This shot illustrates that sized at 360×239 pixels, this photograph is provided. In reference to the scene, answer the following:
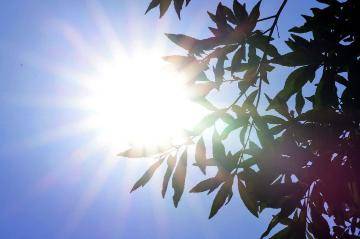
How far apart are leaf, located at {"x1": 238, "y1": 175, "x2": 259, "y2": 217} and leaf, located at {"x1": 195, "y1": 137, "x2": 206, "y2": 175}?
9.9 inches

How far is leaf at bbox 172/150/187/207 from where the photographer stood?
2.21 meters

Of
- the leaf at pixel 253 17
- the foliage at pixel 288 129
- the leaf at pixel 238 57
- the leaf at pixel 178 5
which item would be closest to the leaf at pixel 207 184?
the foliage at pixel 288 129

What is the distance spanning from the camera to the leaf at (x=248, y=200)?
2234 mm

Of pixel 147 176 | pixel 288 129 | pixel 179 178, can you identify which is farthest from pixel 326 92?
pixel 147 176

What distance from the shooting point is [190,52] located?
2340 millimetres

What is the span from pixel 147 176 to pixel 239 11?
4.00ft

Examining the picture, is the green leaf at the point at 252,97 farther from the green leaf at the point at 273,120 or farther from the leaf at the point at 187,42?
the leaf at the point at 187,42

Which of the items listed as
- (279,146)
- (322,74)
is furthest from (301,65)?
(279,146)

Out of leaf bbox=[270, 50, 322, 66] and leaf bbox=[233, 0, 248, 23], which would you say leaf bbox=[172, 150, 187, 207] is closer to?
leaf bbox=[270, 50, 322, 66]

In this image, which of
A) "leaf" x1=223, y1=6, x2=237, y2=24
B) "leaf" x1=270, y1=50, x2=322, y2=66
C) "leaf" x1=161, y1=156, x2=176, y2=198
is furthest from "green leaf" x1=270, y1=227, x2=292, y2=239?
"leaf" x1=223, y1=6, x2=237, y2=24

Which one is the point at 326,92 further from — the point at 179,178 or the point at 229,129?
the point at 179,178

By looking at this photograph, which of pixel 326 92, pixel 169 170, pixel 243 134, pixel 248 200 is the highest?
pixel 326 92

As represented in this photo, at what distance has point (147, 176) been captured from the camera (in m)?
2.26

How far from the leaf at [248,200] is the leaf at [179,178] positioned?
36 cm
